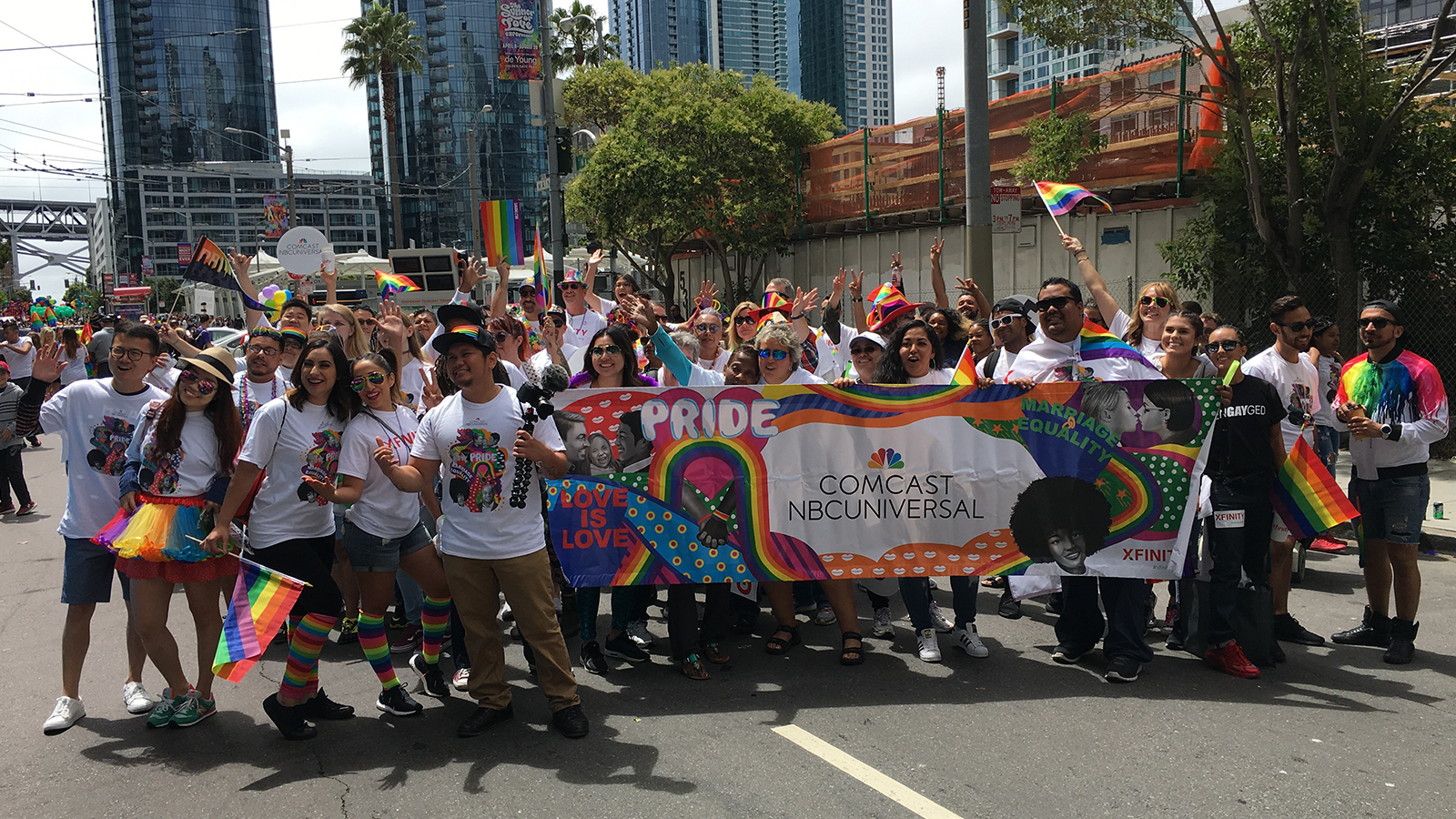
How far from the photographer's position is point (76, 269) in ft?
603

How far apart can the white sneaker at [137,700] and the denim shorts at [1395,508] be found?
20.9ft

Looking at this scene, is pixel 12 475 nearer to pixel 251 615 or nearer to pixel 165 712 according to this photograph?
pixel 165 712

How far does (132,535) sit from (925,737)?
11.9 ft

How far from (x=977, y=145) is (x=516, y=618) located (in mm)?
7482

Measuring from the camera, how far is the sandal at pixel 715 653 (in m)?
5.72

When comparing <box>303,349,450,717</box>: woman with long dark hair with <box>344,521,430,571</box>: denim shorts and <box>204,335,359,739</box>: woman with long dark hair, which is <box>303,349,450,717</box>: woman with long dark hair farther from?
<box>204,335,359,739</box>: woman with long dark hair

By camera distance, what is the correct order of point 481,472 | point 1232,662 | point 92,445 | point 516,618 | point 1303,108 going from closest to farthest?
point 481,472
point 516,618
point 92,445
point 1232,662
point 1303,108

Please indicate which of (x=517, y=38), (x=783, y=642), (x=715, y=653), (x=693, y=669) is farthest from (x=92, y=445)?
(x=517, y=38)

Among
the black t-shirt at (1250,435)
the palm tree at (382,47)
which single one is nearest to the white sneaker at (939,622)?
the black t-shirt at (1250,435)

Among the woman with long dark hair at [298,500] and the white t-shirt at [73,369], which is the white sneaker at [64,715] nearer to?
the woman with long dark hair at [298,500]

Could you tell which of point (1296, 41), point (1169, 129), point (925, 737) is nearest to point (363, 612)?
point (925, 737)

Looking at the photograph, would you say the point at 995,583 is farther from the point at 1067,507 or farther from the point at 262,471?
the point at 262,471

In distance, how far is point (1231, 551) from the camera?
Result: 5.39 meters

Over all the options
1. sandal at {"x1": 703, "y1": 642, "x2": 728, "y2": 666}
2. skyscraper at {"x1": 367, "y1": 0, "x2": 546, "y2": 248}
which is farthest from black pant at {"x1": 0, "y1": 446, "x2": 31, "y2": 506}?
skyscraper at {"x1": 367, "y1": 0, "x2": 546, "y2": 248}
